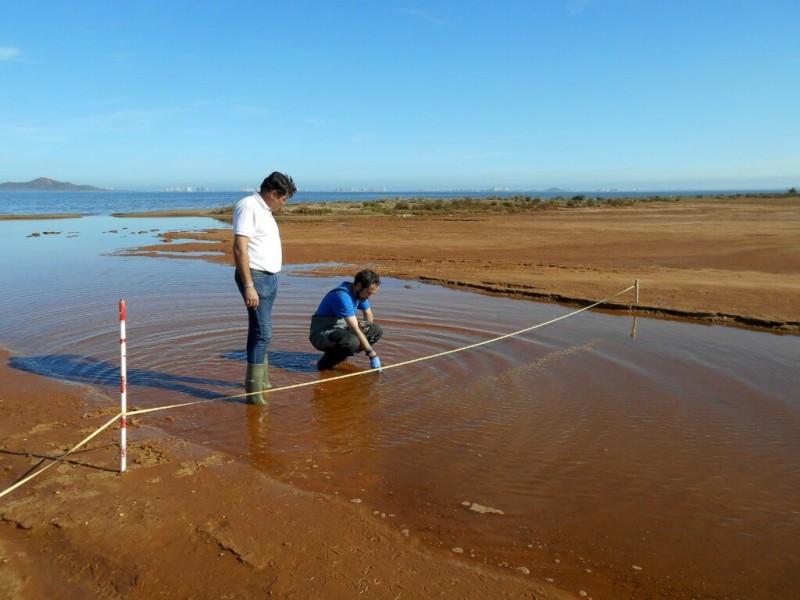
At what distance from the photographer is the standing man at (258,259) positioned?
17.4 ft

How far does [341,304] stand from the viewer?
22.3 feet

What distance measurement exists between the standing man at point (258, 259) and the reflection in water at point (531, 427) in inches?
17.0

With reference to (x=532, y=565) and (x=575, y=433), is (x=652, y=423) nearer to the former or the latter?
(x=575, y=433)

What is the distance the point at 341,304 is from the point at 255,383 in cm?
146

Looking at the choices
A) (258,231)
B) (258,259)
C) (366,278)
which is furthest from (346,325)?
(258,231)

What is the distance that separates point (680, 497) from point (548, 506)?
97 centimetres

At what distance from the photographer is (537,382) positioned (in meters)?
6.68

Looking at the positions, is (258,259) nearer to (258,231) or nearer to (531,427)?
(258,231)

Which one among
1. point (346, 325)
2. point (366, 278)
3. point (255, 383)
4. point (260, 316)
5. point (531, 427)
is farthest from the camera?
point (346, 325)

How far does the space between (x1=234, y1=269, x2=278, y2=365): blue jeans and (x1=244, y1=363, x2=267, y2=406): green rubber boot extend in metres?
0.06

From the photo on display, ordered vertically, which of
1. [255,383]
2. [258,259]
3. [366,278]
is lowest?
[255,383]

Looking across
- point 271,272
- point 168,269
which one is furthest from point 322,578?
point 168,269

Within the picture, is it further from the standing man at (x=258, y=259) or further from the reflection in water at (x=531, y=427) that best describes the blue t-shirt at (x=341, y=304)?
the standing man at (x=258, y=259)

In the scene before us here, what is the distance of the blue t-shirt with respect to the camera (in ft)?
22.1
